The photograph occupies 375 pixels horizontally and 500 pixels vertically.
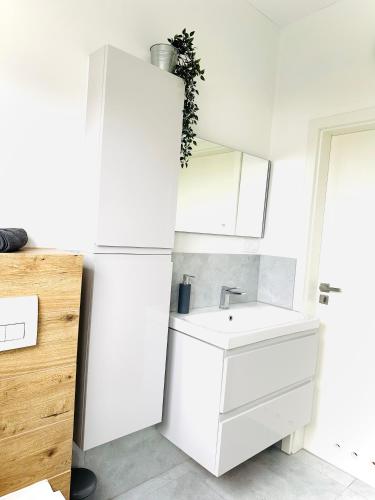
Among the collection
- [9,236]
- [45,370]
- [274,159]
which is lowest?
[45,370]

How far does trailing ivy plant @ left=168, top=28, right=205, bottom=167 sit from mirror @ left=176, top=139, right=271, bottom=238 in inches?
3.8

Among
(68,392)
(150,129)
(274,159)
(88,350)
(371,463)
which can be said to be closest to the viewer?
(68,392)

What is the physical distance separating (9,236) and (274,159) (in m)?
1.88

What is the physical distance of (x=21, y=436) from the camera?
124 cm

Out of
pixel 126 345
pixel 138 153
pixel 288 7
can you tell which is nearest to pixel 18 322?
pixel 126 345

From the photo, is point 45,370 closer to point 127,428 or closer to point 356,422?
point 127,428

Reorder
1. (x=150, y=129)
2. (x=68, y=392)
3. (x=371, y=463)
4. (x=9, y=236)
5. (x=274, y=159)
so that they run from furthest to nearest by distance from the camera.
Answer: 1. (x=274, y=159)
2. (x=371, y=463)
3. (x=150, y=129)
4. (x=68, y=392)
5. (x=9, y=236)

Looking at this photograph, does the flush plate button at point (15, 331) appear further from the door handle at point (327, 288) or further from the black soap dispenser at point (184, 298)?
the door handle at point (327, 288)

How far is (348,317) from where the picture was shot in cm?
219

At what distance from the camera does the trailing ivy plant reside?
176cm

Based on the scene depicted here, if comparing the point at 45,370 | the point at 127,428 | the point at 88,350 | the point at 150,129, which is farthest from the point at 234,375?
the point at 150,129

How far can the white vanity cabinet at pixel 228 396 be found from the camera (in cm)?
162

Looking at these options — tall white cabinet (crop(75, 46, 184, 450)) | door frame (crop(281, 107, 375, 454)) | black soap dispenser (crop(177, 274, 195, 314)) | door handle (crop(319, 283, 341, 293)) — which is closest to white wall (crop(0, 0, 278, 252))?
tall white cabinet (crop(75, 46, 184, 450))

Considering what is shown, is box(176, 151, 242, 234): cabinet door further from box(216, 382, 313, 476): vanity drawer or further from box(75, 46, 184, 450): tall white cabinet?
box(216, 382, 313, 476): vanity drawer
